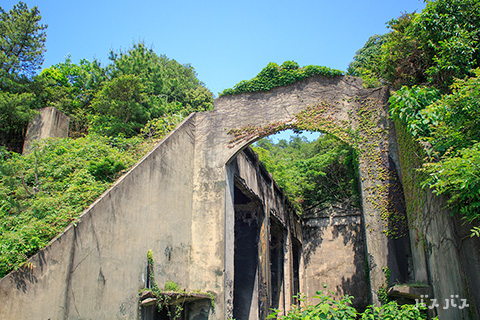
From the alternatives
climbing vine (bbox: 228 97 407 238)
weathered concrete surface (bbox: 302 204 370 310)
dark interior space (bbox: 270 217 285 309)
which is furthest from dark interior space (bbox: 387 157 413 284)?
weathered concrete surface (bbox: 302 204 370 310)

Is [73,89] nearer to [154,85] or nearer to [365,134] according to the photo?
[154,85]

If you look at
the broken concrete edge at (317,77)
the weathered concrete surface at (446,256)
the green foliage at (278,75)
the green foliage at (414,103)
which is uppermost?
the green foliage at (278,75)

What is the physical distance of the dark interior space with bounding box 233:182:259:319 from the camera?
11.1 m

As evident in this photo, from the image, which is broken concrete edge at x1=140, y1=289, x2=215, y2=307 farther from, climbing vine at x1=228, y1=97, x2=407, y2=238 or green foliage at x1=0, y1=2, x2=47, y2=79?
green foliage at x1=0, y1=2, x2=47, y2=79

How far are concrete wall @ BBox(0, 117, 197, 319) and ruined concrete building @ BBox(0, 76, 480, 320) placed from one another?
2 cm

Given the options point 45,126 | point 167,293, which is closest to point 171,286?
point 167,293

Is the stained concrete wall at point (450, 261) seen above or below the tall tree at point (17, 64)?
below

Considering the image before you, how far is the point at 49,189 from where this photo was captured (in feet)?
23.6

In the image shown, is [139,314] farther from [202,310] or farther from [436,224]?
[436,224]

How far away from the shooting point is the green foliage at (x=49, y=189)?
16.6 ft

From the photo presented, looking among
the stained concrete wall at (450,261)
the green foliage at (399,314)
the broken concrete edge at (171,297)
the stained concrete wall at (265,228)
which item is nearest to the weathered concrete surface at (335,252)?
the stained concrete wall at (265,228)

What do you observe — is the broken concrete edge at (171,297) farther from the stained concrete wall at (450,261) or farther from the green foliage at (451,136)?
the green foliage at (451,136)

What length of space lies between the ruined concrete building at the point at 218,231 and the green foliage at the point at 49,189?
1.13 ft

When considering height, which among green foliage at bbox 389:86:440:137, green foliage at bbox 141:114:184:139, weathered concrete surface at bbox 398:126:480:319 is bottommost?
weathered concrete surface at bbox 398:126:480:319
